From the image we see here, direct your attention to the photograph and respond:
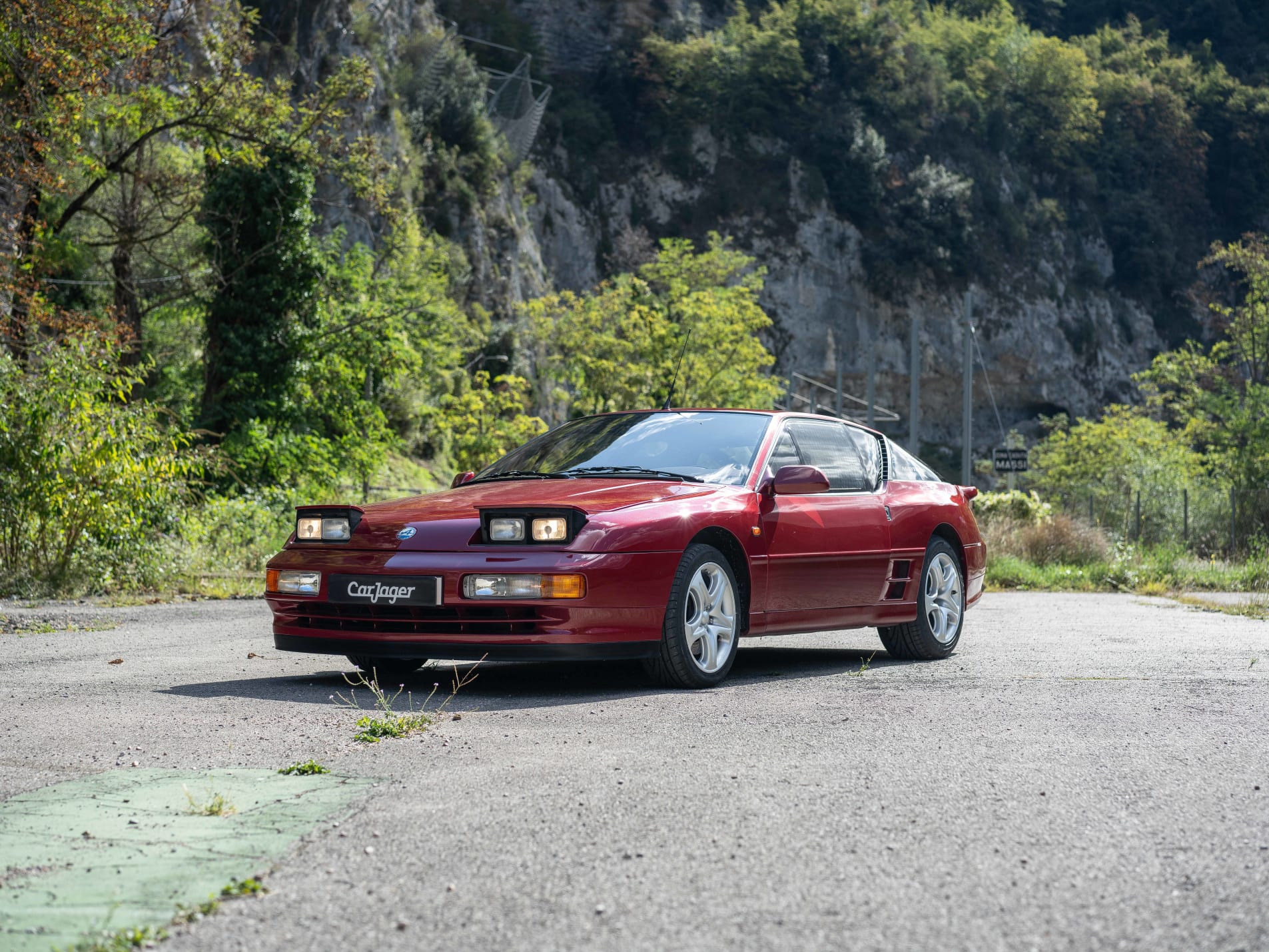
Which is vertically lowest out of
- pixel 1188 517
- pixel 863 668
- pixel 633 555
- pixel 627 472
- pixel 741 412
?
pixel 1188 517

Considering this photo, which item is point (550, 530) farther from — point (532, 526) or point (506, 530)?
point (506, 530)

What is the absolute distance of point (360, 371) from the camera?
26.5 meters

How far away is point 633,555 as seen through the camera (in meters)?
6.48

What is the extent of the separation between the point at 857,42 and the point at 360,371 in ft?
216

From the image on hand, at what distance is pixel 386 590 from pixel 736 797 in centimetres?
283

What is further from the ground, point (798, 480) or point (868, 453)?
point (868, 453)

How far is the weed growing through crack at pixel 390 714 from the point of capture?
17.4ft

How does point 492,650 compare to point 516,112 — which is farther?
point 516,112

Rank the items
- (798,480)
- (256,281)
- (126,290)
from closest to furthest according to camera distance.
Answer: (798,480) < (256,281) < (126,290)

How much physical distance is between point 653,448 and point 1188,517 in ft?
86.4

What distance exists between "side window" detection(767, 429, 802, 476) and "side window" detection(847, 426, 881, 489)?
63 centimetres

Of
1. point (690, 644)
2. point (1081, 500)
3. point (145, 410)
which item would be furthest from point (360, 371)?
point (690, 644)

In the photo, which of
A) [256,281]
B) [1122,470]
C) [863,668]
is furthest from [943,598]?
[1122,470]

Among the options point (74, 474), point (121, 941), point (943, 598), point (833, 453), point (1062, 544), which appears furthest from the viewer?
point (1062, 544)
